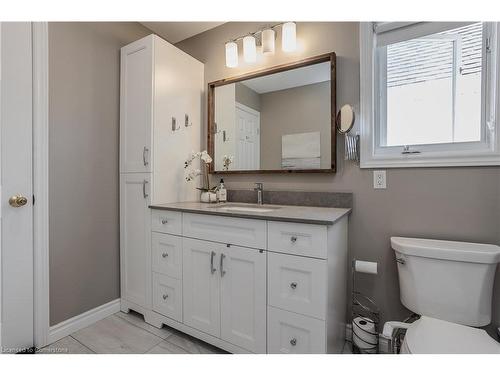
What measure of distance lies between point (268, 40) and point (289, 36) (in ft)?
0.54

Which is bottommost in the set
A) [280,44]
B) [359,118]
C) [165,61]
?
[359,118]

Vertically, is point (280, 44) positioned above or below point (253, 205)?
above

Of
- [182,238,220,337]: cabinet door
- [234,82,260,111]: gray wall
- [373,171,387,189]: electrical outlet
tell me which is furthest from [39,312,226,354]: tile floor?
[234,82,260,111]: gray wall

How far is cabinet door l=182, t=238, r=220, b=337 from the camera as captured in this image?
142 cm

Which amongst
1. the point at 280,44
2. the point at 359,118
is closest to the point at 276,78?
the point at 280,44

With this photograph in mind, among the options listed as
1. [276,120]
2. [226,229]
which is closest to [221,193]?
[226,229]

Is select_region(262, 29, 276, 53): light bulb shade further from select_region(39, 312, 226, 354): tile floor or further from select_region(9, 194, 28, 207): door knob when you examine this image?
select_region(39, 312, 226, 354): tile floor

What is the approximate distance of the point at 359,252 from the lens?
5.09ft

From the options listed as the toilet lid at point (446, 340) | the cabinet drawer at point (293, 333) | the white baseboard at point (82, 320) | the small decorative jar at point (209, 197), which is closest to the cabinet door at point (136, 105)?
the small decorative jar at point (209, 197)

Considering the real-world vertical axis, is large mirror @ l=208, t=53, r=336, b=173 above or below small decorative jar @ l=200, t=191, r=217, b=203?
above

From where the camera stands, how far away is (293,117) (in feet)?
5.82

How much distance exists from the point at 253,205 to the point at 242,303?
2.43 ft
